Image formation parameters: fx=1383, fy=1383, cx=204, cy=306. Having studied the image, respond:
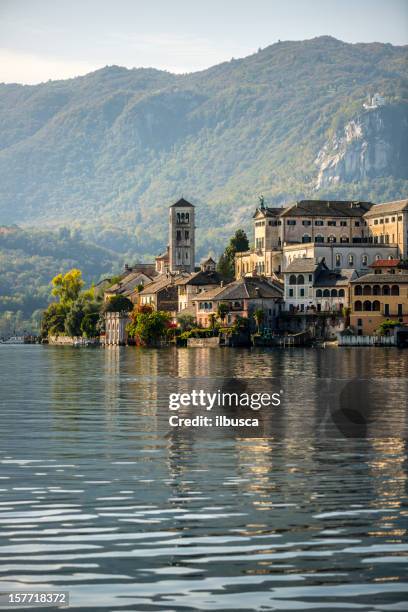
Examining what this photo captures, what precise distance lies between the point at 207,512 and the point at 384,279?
479ft

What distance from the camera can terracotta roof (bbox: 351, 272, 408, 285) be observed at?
17075 cm

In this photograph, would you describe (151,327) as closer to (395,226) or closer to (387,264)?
(387,264)

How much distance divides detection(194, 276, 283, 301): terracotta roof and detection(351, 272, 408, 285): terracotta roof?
1338 centimetres

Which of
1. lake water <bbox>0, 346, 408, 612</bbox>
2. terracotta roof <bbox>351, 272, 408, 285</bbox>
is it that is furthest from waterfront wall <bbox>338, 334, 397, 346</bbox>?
lake water <bbox>0, 346, 408, 612</bbox>

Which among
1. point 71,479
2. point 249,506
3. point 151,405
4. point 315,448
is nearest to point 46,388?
point 151,405

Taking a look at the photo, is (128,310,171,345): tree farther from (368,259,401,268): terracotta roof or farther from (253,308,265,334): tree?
(368,259,401,268): terracotta roof

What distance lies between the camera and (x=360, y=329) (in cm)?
17112

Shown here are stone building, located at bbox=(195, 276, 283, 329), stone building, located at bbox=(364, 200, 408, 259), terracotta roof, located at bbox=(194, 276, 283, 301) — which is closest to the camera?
stone building, located at bbox=(195, 276, 283, 329)

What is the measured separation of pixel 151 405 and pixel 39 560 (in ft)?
108

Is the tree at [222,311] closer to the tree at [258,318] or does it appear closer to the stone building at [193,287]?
the tree at [258,318]

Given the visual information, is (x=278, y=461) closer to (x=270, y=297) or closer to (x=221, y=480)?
(x=221, y=480)

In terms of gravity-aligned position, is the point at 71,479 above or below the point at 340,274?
below

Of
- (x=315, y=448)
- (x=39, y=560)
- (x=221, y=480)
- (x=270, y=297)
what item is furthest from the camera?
(x=270, y=297)

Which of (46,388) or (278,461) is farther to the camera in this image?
(46,388)
